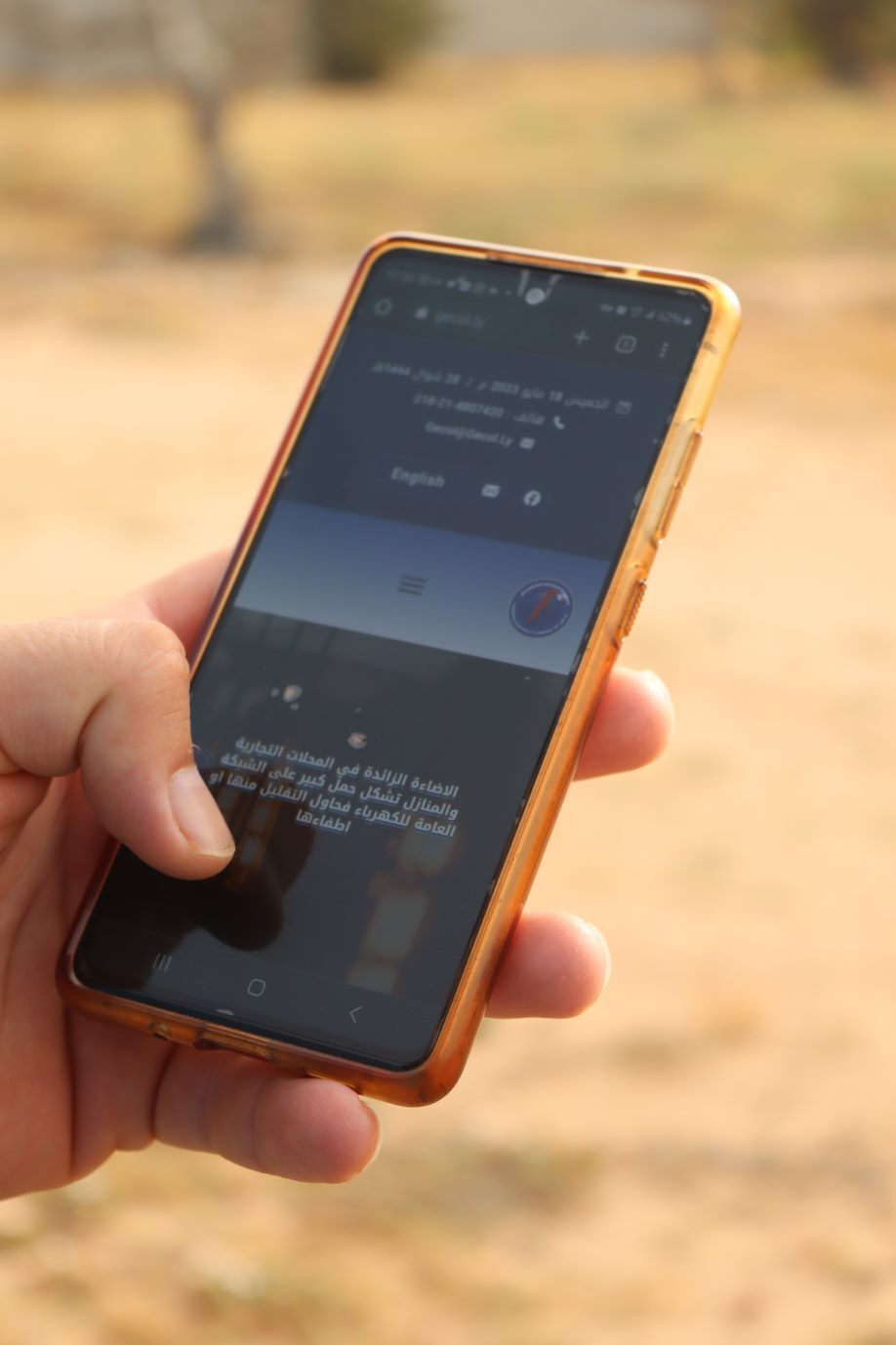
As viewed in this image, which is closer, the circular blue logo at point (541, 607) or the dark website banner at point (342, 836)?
the dark website banner at point (342, 836)

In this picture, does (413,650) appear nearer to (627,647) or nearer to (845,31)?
(627,647)

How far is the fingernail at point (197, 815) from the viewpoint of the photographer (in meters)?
1.60

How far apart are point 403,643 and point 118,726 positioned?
1.18 feet

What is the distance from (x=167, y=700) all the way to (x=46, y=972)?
40 cm

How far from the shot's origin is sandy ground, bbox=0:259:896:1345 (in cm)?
247

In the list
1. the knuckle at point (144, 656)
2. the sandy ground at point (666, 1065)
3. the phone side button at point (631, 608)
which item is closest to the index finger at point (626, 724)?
the phone side button at point (631, 608)

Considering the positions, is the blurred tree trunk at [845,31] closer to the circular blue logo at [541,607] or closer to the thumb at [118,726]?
the circular blue logo at [541,607]

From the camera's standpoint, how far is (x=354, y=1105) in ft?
5.11

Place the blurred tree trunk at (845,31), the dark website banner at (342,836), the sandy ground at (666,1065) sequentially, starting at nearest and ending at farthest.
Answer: the dark website banner at (342,836)
the sandy ground at (666,1065)
the blurred tree trunk at (845,31)

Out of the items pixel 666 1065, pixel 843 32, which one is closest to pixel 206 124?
pixel 843 32

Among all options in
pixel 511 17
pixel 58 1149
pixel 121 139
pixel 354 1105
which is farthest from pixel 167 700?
pixel 511 17

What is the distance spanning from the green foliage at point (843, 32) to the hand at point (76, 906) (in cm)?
1573

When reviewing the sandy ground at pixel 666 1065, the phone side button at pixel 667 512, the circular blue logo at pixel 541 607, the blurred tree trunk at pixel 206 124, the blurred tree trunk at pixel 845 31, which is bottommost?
the sandy ground at pixel 666 1065

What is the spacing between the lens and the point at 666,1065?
10.3ft
